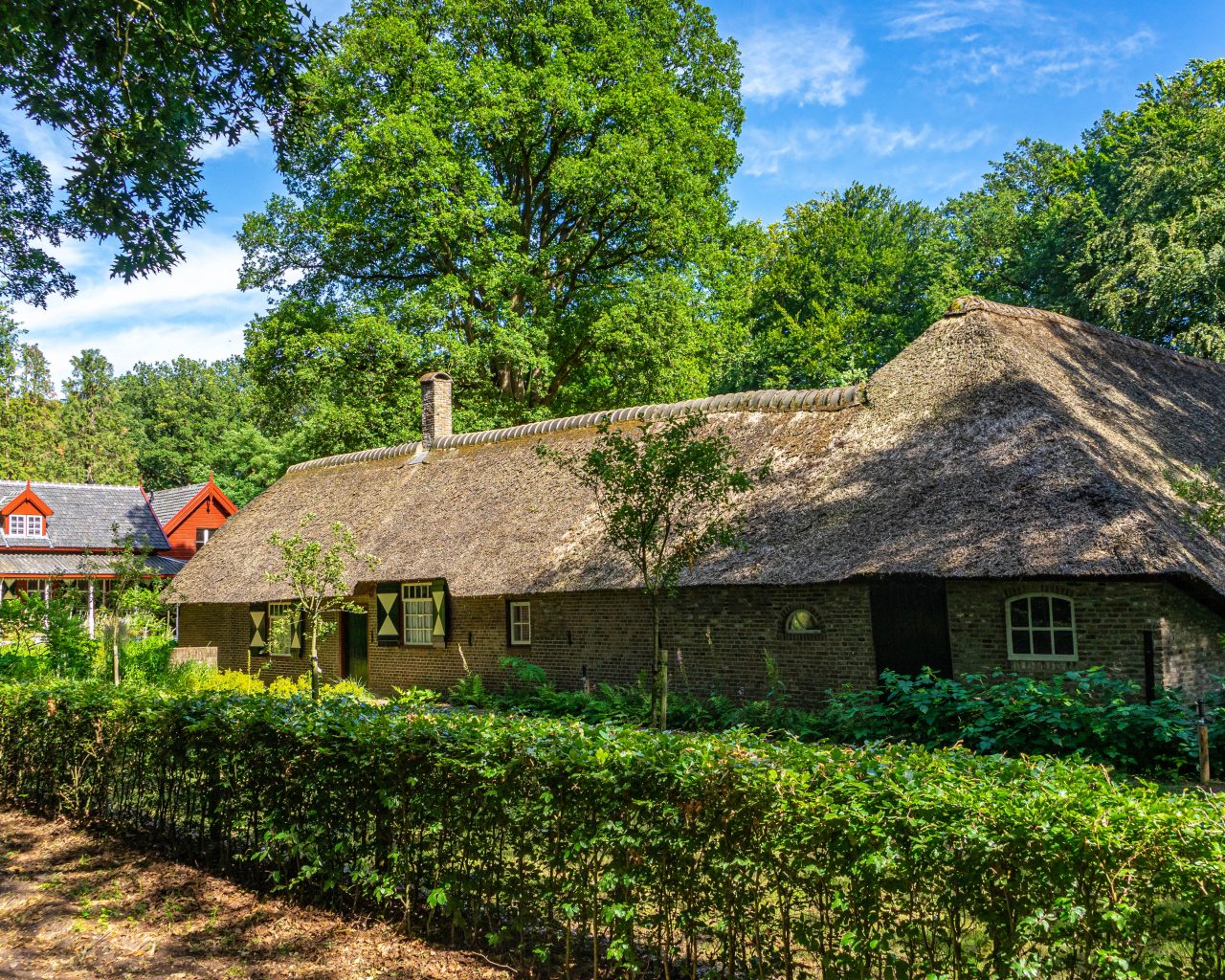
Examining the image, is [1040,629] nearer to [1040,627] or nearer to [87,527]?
[1040,627]

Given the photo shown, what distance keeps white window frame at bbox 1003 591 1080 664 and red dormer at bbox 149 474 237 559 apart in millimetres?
33905

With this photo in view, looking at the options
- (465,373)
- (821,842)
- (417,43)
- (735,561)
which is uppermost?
(417,43)

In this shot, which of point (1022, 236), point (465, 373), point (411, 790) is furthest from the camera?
point (1022, 236)

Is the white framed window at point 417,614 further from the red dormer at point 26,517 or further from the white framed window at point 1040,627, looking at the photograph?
the red dormer at point 26,517

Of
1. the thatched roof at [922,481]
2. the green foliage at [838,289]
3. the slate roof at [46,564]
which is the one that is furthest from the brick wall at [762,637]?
the slate roof at [46,564]

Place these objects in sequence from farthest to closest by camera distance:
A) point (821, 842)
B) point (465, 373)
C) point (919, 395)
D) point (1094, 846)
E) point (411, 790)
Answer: point (465, 373) → point (919, 395) → point (411, 790) → point (821, 842) → point (1094, 846)

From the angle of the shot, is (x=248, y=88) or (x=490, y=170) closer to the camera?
(x=248, y=88)

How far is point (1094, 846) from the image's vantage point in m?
3.76

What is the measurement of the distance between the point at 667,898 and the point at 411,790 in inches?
75.4

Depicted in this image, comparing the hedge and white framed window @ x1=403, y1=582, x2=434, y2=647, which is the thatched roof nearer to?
white framed window @ x1=403, y1=582, x2=434, y2=647

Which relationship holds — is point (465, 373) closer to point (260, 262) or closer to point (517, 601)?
point (260, 262)

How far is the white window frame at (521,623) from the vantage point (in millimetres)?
18234

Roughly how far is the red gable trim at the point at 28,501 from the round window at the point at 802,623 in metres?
32.7

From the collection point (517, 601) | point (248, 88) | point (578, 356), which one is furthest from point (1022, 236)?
point (248, 88)
